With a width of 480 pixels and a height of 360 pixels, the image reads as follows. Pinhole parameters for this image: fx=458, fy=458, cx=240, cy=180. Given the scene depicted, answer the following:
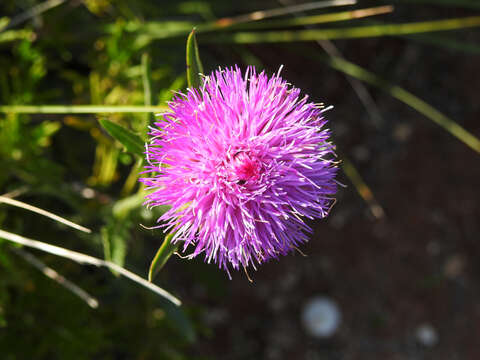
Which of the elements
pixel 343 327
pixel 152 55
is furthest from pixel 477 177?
pixel 152 55

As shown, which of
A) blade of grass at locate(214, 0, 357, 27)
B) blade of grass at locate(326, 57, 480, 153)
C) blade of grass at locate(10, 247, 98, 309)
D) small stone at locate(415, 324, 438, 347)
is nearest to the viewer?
blade of grass at locate(10, 247, 98, 309)

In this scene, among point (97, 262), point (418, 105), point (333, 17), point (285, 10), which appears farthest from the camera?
point (418, 105)

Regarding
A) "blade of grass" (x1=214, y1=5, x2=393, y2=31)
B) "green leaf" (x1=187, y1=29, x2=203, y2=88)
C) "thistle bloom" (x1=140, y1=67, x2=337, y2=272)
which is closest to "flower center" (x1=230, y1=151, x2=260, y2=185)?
"thistle bloom" (x1=140, y1=67, x2=337, y2=272)

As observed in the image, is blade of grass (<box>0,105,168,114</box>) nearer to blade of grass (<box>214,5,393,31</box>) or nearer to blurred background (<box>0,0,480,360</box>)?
blurred background (<box>0,0,480,360</box>)

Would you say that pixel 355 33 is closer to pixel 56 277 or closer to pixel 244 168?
pixel 244 168

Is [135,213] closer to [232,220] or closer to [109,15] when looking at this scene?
[232,220]

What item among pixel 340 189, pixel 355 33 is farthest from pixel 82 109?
pixel 340 189
